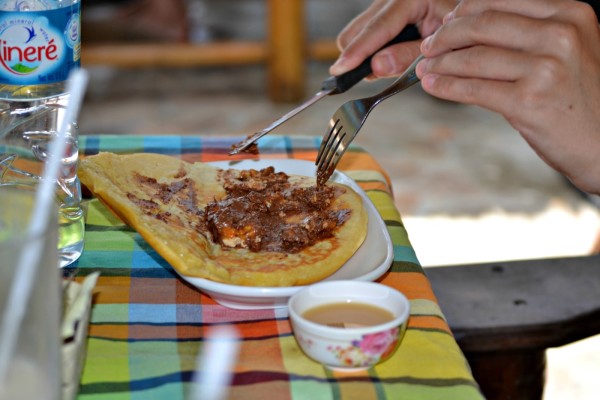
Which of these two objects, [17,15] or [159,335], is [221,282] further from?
[17,15]

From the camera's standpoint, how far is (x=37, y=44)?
1079 millimetres

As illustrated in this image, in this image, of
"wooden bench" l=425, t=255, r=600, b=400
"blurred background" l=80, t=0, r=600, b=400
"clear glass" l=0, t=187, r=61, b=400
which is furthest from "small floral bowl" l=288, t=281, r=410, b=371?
"blurred background" l=80, t=0, r=600, b=400

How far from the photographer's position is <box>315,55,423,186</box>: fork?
1344mm

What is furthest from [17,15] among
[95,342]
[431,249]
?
[431,249]

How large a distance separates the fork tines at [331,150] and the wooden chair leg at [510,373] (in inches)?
17.8

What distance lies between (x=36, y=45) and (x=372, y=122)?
352cm

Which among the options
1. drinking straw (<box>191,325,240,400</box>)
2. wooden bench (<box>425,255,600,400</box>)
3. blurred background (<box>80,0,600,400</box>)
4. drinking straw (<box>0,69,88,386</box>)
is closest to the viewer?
drinking straw (<box>0,69,88,386</box>)

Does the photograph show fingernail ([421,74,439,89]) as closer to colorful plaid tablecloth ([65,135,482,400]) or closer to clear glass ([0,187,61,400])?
colorful plaid tablecloth ([65,135,482,400])

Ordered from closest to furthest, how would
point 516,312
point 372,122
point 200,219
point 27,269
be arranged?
point 27,269 < point 200,219 < point 516,312 < point 372,122

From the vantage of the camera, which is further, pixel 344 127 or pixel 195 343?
pixel 344 127

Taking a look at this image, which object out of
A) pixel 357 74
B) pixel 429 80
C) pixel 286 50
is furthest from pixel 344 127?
pixel 286 50

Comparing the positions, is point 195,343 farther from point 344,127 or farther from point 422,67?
point 422,67

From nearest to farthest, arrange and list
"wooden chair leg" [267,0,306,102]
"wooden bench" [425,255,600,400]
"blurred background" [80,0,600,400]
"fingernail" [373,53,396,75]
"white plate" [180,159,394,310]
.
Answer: "white plate" [180,159,394,310], "wooden bench" [425,255,600,400], "fingernail" [373,53,396,75], "blurred background" [80,0,600,400], "wooden chair leg" [267,0,306,102]

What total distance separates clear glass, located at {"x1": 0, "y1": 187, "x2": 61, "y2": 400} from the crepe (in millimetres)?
326
